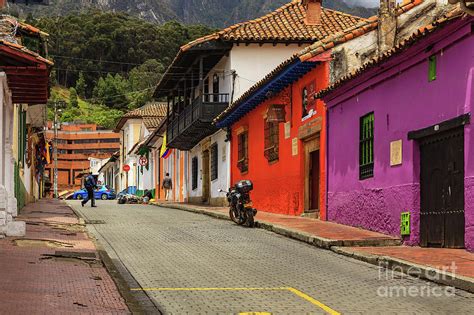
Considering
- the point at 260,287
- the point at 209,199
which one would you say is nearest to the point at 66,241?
the point at 260,287

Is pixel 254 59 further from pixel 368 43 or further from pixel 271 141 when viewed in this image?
pixel 368 43

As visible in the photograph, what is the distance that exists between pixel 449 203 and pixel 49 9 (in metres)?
147

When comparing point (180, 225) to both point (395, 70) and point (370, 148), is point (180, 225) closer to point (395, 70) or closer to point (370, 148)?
point (370, 148)

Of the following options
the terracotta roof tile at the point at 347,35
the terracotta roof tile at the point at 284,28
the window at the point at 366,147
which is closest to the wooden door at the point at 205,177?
the terracotta roof tile at the point at 284,28

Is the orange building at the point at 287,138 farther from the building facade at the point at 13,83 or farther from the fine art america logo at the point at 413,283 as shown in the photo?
the fine art america logo at the point at 413,283

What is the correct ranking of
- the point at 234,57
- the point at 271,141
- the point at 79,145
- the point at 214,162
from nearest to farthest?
the point at 271,141 < the point at 234,57 < the point at 214,162 < the point at 79,145

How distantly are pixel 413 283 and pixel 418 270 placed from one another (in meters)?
0.66

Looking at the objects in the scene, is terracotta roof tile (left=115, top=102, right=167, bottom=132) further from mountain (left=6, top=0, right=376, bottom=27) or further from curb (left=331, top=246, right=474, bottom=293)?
mountain (left=6, top=0, right=376, bottom=27)

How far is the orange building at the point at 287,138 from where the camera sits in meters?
19.7

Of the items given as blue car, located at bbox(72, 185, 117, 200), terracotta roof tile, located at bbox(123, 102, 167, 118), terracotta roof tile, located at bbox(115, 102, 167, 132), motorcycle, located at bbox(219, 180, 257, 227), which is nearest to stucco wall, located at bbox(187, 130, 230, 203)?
motorcycle, located at bbox(219, 180, 257, 227)

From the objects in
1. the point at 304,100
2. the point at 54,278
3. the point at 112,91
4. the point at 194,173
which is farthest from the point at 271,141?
the point at 112,91

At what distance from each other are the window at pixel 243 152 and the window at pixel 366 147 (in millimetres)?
10802

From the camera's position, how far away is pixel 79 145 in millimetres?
111812

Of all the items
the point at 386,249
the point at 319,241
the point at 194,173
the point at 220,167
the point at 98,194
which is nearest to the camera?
the point at 386,249
